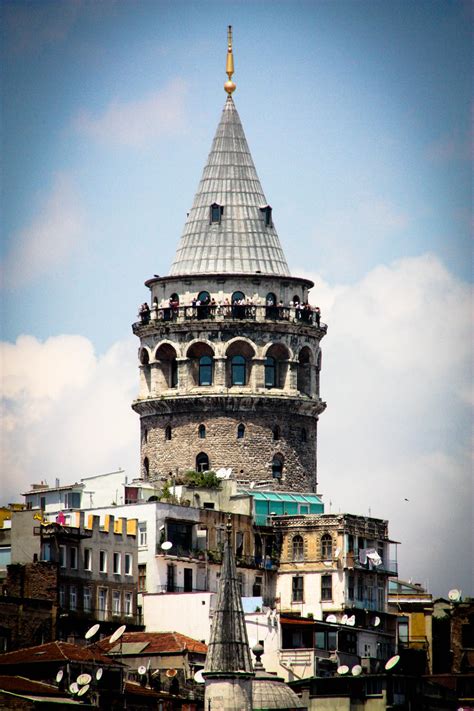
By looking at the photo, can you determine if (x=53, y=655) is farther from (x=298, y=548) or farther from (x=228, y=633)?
(x=298, y=548)

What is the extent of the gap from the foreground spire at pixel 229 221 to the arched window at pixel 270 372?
17.2 ft

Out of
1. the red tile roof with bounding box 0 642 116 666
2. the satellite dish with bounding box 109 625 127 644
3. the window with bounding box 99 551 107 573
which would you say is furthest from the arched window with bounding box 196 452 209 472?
the red tile roof with bounding box 0 642 116 666

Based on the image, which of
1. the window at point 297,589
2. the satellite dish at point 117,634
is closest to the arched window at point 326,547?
the window at point 297,589

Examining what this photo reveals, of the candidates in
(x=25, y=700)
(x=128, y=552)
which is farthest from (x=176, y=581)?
(x=25, y=700)

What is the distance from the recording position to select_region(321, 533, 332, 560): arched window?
602 feet

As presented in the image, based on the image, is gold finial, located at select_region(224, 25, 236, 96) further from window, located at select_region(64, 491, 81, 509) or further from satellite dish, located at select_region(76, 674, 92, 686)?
satellite dish, located at select_region(76, 674, 92, 686)

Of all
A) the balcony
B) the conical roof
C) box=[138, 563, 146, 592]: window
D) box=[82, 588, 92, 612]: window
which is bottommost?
box=[82, 588, 92, 612]: window

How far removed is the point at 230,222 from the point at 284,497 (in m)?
17.0

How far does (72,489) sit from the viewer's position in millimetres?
187625

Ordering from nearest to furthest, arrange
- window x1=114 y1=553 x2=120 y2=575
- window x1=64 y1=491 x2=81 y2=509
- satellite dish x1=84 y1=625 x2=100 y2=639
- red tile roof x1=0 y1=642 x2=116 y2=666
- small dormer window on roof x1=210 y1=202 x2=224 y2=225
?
red tile roof x1=0 y1=642 x2=116 y2=666, satellite dish x1=84 y1=625 x2=100 y2=639, window x1=114 y1=553 x2=120 y2=575, window x1=64 y1=491 x2=81 y2=509, small dormer window on roof x1=210 y1=202 x2=224 y2=225

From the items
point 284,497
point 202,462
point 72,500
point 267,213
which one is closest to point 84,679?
point 72,500

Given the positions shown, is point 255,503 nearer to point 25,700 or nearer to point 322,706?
point 322,706

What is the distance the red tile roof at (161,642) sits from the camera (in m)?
164

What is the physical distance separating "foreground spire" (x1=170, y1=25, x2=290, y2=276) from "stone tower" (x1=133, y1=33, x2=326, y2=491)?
2.3 inches
